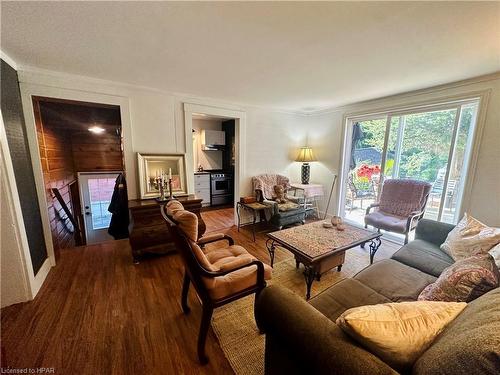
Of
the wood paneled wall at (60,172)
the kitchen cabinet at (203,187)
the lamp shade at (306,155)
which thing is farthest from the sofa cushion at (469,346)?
the kitchen cabinet at (203,187)

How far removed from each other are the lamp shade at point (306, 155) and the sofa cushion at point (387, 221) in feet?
5.51

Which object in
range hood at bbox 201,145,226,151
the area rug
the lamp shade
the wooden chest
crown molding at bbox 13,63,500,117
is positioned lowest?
the area rug

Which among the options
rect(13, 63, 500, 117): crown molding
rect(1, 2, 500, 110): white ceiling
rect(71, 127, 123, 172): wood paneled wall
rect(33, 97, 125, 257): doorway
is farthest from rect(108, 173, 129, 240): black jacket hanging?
rect(1, 2, 500, 110): white ceiling

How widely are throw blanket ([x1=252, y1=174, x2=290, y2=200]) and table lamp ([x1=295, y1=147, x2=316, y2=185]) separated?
582 millimetres

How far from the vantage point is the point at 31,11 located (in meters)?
1.33

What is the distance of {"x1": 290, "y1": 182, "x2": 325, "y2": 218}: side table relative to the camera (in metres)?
4.14

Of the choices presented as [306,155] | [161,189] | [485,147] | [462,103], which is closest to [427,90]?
[462,103]

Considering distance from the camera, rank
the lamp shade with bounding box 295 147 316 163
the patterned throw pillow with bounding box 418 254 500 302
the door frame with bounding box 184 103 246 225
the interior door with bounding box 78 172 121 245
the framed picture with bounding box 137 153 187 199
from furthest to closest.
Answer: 1. the interior door with bounding box 78 172 121 245
2. the lamp shade with bounding box 295 147 316 163
3. the door frame with bounding box 184 103 246 225
4. the framed picture with bounding box 137 153 187 199
5. the patterned throw pillow with bounding box 418 254 500 302

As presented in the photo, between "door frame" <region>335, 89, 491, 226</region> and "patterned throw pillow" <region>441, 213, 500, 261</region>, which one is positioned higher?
"door frame" <region>335, 89, 491, 226</region>

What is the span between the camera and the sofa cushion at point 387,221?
273cm

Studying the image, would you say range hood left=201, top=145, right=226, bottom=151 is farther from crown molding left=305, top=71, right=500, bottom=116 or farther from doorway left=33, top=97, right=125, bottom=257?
crown molding left=305, top=71, right=500, bottom=116

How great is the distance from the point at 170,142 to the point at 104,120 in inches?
73.2

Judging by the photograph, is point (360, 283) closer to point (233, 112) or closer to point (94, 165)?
point (233, 112)

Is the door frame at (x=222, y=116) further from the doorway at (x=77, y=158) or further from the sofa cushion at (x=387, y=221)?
the sofa cushion at (x=387, y=221)
